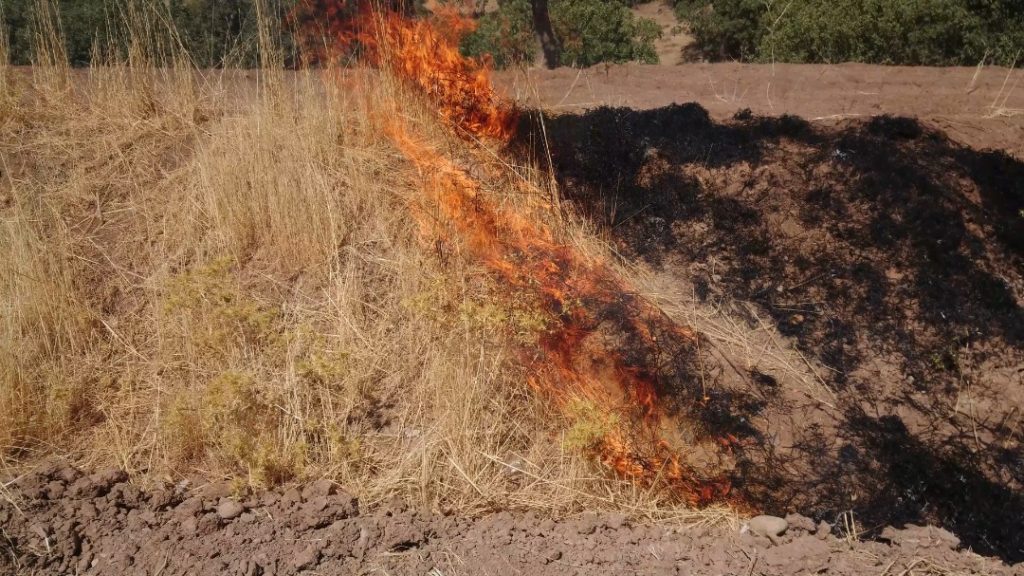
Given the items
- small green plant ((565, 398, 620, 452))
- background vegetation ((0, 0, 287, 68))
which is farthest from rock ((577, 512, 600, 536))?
background vegetation ((0, 0, 287, 68))

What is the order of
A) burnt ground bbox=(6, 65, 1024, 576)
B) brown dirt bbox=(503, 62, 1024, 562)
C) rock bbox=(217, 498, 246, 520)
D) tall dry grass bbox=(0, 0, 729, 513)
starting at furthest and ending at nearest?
brown dirt bbox=(503, 62, 1024, 562) → tall dry grass bbox=(0, 0, 729, 513) → rock bbox=(217, 498, 246, 520) → burnt ground bbox=(6, 65, 1024, 576)

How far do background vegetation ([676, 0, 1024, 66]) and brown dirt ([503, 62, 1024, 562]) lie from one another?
3.72 m

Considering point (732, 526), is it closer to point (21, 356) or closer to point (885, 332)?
point (885, 332)

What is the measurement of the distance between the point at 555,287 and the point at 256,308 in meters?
1.66

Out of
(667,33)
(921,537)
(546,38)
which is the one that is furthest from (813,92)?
(667,33)

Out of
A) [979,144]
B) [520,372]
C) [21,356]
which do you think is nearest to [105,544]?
[21,356]

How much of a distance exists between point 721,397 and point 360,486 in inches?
76.3

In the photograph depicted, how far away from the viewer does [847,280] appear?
519cm

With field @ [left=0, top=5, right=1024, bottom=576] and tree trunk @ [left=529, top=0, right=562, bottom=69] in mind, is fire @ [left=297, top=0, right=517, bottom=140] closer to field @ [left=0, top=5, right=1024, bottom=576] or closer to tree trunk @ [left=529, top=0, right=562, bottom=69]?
field @ [left=0, top=5, right=1024, bottom=576]

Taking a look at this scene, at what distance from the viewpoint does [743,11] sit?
1248 centimetres

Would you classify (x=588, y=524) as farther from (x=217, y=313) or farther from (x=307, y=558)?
(x=217, y=313)

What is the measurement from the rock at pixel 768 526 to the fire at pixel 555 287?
31 centimetres

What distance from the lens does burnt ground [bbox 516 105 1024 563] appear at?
166 inches

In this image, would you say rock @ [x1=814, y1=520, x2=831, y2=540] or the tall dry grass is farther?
the tall dry grass
